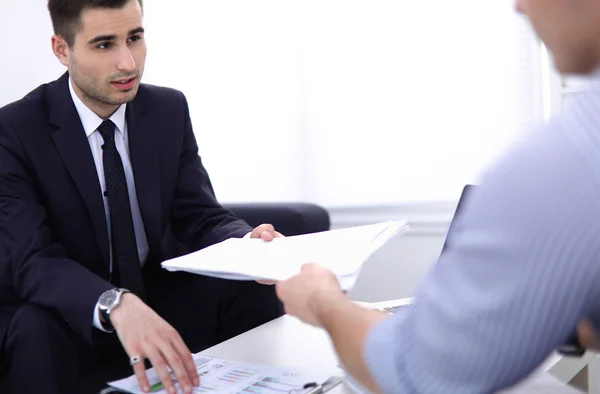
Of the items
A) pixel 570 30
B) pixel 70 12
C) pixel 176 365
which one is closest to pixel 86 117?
pixel 70 12

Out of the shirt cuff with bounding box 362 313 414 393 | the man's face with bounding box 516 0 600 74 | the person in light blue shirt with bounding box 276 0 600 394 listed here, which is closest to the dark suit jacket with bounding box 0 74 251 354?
the shirt cuff with bounding box 362 313 414 393

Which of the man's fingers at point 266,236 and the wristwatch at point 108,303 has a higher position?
the man's fingers at point 266,236

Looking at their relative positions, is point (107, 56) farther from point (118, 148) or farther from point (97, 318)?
point (97, 318)

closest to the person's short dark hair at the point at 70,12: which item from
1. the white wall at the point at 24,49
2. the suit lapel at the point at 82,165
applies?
the suit lapel at the point at 82,165

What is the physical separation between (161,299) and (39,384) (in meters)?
0.48

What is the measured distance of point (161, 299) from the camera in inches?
78.5

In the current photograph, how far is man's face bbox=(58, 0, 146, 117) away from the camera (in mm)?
1899

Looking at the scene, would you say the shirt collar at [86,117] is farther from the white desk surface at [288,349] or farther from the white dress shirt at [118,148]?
the white desk surface at [288,349]

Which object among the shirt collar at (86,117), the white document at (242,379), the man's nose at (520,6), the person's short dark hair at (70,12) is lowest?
the white document at (242,379)

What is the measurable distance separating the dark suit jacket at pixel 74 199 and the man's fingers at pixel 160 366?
268mm

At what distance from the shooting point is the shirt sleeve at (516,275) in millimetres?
578

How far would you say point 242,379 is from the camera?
1255 mm

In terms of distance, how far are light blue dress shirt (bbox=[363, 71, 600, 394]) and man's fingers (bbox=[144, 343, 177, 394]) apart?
66 centimetres

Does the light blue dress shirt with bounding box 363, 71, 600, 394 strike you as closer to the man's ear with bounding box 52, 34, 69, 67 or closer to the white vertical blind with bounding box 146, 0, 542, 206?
the man's ear with bounding box 52, 34, 69, 67
